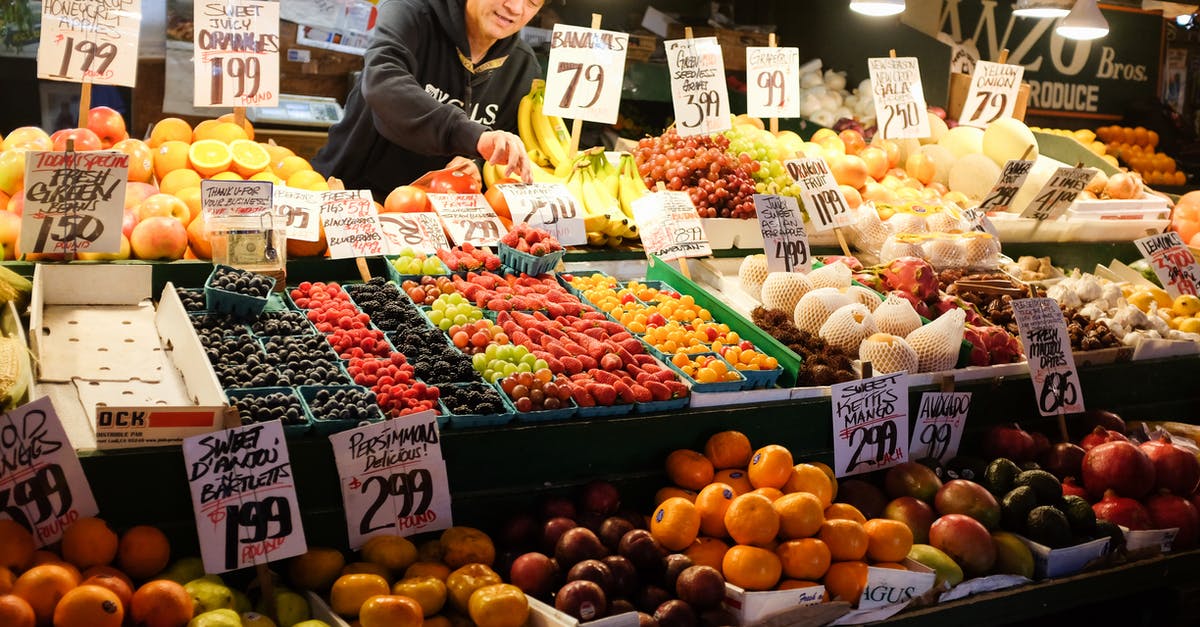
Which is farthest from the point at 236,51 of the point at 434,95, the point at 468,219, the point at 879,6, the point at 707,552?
the point at 879,6

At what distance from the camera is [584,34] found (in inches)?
167

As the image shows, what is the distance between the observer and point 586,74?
14.0 ft

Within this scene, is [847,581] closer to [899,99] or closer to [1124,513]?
[1124,513]

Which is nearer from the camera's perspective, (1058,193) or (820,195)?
(820,195)

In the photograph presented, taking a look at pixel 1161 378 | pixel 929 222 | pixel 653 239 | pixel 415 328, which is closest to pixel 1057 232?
pixel 929 222

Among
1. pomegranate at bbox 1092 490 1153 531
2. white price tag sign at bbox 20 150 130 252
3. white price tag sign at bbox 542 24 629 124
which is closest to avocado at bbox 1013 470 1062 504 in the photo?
pomegranate at bbox 1092 490 1153 531

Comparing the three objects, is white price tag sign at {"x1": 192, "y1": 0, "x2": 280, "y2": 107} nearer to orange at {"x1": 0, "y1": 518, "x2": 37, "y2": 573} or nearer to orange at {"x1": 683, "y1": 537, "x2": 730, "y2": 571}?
orange at {"x1": 0, "y1": 518, "x2": 37, "y2": 573}

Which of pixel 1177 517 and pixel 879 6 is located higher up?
pixel 879 6

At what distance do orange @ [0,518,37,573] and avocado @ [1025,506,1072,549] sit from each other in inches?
99.0

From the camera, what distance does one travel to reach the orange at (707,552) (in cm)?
254

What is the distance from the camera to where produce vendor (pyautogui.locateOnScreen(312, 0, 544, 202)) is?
4383mm

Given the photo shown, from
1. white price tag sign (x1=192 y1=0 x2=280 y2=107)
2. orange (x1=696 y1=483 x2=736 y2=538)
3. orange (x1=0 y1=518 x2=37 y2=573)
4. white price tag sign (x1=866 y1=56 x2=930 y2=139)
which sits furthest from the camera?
white price tag sign (x1=866 y1=56 x2=930 y2=139)

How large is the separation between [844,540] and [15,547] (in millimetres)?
1843

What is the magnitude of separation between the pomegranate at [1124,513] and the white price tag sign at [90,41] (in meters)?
3.39
